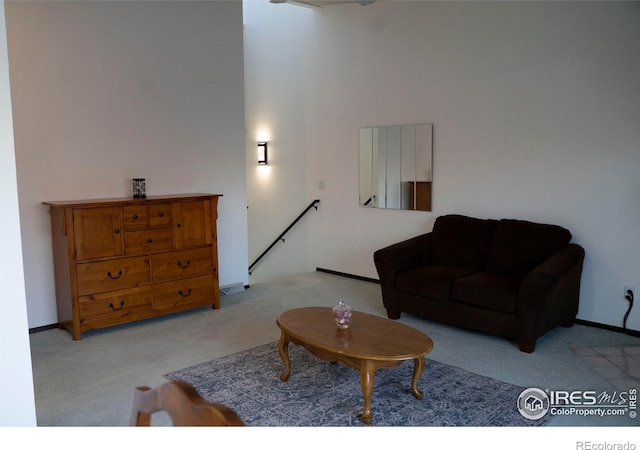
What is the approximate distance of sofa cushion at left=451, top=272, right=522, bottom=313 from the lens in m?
4.23

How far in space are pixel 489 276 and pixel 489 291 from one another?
0.36m

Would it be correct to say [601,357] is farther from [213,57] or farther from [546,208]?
[213,57]

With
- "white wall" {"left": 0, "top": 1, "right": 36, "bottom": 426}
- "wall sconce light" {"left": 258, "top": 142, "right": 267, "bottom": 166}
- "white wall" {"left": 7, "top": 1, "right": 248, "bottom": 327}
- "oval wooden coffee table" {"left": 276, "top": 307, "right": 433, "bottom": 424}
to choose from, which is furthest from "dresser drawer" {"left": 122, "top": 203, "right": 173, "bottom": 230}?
"wall sconce light" {"left": 258, "top": 142, "right": 267, "bottom": 166}

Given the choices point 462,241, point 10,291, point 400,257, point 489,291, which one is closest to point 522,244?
point 462,241

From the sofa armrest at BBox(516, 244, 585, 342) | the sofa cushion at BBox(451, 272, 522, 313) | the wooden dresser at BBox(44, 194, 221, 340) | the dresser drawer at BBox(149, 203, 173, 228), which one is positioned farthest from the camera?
the dresser drawer at BBox(149, 203, 173, 228)

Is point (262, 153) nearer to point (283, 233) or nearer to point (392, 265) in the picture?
point (283, 233)

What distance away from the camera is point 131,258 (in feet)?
15.7

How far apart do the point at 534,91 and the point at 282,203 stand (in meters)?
3.70

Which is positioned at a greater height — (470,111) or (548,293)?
(470,111)

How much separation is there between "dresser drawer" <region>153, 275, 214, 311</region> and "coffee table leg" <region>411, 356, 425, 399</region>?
2.63 m

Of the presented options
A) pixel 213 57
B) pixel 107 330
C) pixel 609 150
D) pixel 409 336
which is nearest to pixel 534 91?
pixel 609 150

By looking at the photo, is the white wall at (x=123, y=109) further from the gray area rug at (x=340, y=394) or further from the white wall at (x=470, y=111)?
the gray area rug at (x=340, y=394)

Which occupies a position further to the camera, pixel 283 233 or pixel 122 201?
pixel 283 233

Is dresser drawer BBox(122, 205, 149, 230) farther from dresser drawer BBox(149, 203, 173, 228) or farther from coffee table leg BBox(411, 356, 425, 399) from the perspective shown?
coffee table leg BBox(411, 356, 425, 399)
